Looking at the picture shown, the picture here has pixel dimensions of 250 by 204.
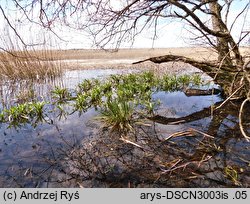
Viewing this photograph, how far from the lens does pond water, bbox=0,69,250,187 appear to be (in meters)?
3.77

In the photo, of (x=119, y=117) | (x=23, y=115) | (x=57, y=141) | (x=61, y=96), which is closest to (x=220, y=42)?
(x=119, y=117)

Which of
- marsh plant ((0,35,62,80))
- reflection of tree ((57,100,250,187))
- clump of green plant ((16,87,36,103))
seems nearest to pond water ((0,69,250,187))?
reflection of tree ((57,100,250,187))

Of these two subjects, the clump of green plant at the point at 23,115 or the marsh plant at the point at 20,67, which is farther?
the marsh plant at the point at 20,67

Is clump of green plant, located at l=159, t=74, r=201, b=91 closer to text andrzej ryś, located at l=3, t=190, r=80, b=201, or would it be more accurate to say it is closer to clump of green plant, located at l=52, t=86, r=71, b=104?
clump of green plant, located at l=52, t=86, r=71, b=104

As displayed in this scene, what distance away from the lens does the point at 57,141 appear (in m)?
5.10

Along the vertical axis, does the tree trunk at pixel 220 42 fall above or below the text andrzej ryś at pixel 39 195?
above

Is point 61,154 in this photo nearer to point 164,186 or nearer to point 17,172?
point 17,172

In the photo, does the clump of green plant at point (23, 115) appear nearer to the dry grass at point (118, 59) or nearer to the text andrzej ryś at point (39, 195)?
the dry grass at point (118, 59)

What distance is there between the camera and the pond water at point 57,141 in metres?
3.77

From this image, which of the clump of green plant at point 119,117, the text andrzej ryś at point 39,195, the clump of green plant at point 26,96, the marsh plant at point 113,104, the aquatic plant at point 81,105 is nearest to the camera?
the text andrzej ryś at point 39,195

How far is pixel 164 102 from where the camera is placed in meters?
7.96

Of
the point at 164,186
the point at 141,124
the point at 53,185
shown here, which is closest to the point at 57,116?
the point at 141,124

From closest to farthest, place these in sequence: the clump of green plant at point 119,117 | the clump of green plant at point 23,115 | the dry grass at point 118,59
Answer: the clump of green plant at point 119,117, the clump of green plant at point 23,115, the dry grass at point 118,59

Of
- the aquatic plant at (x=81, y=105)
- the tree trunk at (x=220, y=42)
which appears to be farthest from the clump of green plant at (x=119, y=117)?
the tree trunk at (x=220, y=42)
